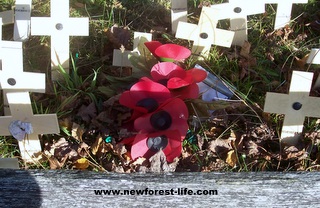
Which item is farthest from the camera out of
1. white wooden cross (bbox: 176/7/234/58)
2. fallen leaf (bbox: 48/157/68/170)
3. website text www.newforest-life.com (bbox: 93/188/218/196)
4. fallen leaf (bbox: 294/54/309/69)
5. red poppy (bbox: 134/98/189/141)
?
fallen leaf (bbox: 294/54/309/69)

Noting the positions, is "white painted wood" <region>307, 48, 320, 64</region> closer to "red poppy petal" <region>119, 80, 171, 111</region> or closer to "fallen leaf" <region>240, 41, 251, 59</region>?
"fallen leaf" <region>240, 41, 251, 59</region>

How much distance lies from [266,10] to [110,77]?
1016mm

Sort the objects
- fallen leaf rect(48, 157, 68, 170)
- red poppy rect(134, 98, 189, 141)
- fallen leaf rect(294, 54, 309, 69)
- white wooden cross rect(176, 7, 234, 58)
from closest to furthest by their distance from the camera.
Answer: red poppy rect(134, 98, 189, 141) < fallen leaf rect(48, 157, 68, 170) < white wooden cross rect(176, 7, 234, 58) < fallen leaf rect(294, 54, 309, 69)

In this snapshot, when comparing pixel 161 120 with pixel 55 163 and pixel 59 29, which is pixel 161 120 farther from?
pixel 59 29

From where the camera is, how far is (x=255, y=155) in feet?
6.07

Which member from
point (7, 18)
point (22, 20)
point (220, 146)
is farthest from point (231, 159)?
point (7, 18)

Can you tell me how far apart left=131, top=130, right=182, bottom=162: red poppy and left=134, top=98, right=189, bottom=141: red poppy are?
0.06 feet

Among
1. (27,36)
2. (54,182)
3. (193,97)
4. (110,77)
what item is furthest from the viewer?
(27,36)

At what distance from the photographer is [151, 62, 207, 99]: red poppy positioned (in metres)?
1.76

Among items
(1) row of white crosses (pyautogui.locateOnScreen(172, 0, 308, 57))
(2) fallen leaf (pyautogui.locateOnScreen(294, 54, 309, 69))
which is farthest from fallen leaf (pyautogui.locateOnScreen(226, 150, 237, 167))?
(2) fallen leaf (pyautogui.locateOnScreen(294, 54, 309, 69))

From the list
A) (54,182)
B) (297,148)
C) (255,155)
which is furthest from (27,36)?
(297,148)

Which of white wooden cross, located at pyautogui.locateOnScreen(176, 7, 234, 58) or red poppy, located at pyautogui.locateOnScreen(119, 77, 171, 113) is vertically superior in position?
white wooden cross, located at pyautogui.locateOnScreen(176, 7, 234, 58)

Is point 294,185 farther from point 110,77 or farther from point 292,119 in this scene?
point 110,77

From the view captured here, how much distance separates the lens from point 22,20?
2084 millimetres
